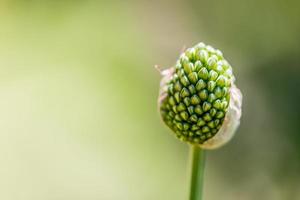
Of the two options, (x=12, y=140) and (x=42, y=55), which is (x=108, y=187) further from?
(x=42, y=55)

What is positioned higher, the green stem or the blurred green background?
the blurred green background

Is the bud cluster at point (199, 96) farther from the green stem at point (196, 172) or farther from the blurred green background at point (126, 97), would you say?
the blurred green background at point (126, 97)

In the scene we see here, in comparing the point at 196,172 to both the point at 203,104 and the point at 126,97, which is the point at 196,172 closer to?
the point at 203,104

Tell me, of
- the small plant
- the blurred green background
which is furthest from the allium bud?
the blurred green background

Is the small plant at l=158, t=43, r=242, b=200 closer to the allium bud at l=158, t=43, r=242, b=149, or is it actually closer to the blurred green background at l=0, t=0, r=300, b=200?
the allium bud at l=158, t=43, r=242, b=149

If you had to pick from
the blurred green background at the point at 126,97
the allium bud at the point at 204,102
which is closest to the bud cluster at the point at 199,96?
the allium bud at the point at 204,102
